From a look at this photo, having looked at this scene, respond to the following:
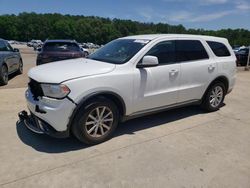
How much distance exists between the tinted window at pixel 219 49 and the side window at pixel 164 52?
1.24m

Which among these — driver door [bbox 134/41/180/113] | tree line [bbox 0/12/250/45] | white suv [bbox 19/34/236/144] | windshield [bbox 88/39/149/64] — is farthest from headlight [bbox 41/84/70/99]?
tree line [bbox 0/12/250/45]

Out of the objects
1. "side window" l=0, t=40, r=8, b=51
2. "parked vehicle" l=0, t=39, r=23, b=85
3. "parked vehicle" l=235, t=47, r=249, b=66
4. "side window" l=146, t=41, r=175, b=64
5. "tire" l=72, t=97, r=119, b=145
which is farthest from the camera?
"parked vehicle" l=235, t=47, r=249, b=66

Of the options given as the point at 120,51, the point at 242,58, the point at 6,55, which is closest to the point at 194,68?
the point at 120,51

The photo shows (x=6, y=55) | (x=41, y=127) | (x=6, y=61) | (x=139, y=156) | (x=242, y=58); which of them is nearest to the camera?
(x=139, y=156)

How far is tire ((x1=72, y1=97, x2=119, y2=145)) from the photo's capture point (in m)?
4.12

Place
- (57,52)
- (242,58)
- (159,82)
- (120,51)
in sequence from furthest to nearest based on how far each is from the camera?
(242,58)
(57,52)
(120,51)
(159,82)

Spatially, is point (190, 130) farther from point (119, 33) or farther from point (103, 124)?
point (119, 33)

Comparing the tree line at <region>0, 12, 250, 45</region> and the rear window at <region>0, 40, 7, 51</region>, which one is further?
the tree line at <region>0, 12, 250, 45</region>

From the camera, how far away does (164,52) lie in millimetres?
5195

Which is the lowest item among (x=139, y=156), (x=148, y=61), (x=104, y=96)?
(x=139, y=156)

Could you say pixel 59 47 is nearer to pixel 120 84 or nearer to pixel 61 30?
pixel 120 84

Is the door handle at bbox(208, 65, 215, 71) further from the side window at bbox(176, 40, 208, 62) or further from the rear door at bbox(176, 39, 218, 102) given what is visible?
the side window at bbox(176, 40, 208, 62)

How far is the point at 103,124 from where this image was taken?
14.6 ft

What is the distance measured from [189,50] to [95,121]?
258 centimetres
